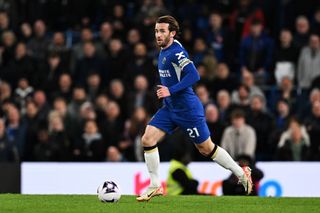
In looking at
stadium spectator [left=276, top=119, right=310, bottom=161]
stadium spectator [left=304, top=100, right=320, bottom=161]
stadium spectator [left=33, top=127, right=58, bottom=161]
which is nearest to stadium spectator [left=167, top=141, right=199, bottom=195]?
stadium spectator [left=276, top=119, right=310, bottom=161]

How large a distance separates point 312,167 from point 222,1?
7.20 metres

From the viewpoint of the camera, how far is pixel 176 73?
12.5m

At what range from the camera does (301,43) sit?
2073cm

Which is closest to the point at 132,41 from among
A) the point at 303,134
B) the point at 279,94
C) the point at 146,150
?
the point at 279,94

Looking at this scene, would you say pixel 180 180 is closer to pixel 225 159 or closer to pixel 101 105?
pixel 225 159

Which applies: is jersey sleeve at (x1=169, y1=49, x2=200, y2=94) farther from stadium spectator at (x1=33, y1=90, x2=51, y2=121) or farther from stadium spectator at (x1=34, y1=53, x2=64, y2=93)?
stadium spectator at (x1=34, y1=53, x2=64, y2=93)

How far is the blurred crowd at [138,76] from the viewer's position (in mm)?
18891

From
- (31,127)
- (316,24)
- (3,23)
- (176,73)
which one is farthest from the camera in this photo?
(3,23)

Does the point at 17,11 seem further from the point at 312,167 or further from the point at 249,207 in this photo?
the point at 249,207

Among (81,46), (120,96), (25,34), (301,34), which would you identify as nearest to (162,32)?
(120,96)

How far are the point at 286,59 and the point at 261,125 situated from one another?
2125 mm

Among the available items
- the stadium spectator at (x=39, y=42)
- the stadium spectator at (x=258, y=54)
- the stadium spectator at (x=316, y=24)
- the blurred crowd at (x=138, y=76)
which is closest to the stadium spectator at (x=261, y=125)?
the blurred crowd at (x=138, y=76)

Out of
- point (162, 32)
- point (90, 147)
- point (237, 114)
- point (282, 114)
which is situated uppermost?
point (162, 32)

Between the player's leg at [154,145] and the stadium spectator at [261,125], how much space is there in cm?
643
